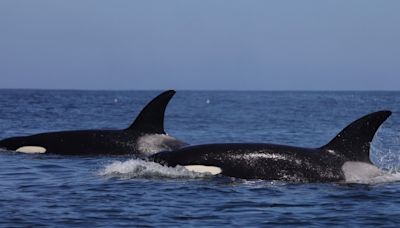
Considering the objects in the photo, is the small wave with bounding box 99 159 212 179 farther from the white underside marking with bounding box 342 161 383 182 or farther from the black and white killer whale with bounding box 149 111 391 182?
the white underside marking with bounding box 342 161 383 182

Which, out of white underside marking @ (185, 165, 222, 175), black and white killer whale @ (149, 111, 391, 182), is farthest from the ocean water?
black and white killer whale @ (149, 111, 391, 182)

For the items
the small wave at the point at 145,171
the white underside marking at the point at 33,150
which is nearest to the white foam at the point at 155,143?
the white underside marking at the point at 33,150

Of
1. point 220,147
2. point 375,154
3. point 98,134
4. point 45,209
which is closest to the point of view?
point 45,209

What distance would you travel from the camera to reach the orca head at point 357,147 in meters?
13.1

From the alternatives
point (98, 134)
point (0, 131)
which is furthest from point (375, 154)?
point (0, 131)

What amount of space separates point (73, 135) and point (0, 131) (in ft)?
33.6

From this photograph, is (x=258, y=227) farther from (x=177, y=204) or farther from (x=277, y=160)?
(x=277, y=160)

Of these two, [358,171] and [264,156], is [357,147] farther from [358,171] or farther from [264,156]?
[264,156]

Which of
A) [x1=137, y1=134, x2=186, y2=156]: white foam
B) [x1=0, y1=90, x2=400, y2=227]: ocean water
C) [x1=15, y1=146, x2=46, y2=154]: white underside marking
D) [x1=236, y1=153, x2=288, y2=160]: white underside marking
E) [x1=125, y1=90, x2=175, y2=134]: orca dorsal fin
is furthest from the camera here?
[x1=15, y1=146, x2=46, y2=154]: white underside marking

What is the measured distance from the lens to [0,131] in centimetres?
2802

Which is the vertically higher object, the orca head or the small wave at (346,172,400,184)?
the orca head

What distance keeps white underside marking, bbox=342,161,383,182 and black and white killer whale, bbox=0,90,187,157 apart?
4750 mm

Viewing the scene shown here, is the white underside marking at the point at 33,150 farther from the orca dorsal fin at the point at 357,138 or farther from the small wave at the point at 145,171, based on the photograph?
the orca dorsal fin at the point at 357,138

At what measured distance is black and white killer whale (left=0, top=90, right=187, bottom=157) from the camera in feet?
56.1
